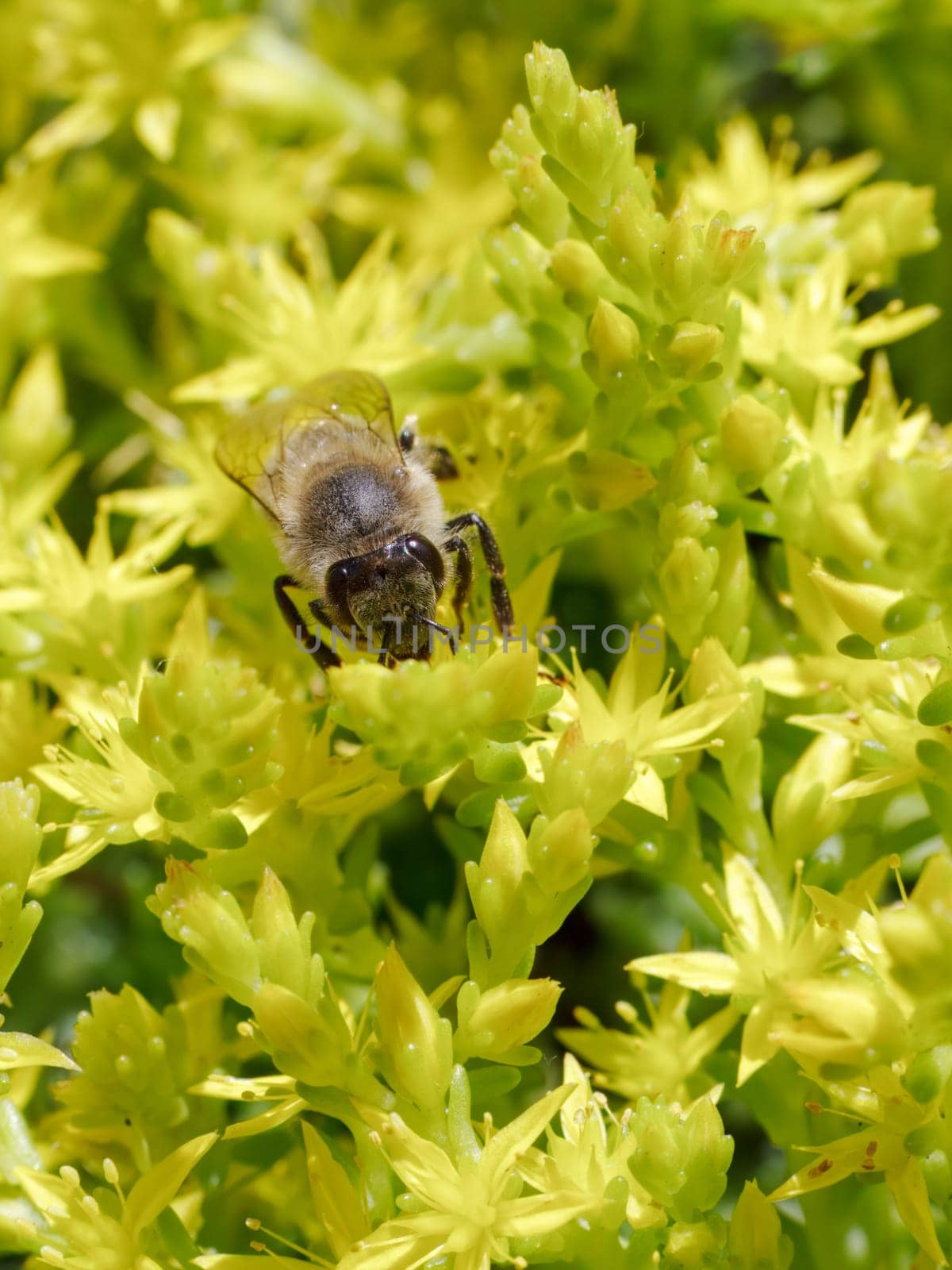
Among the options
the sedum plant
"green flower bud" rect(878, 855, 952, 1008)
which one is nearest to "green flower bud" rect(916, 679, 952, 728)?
the sedum plant

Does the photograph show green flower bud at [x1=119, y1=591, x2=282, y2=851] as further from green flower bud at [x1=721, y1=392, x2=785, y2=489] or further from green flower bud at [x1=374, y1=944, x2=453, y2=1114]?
green flower bud at [x1=721, y1=392, x2=785, y2=489]

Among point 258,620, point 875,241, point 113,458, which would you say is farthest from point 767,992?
point 113,458

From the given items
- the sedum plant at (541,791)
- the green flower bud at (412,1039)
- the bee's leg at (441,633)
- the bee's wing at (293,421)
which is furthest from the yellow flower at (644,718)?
the bee's wing at (293,421)

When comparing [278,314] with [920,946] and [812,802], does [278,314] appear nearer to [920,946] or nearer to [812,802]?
[812,802]

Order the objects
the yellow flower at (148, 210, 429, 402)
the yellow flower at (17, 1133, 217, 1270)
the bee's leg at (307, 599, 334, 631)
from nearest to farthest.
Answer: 1. the yellow flower at (17, 1133, 217, 1270)
2. the bee's leg at (307, 599, 334, 631)
3. the yellow flower at (148, 210, 429, 402)

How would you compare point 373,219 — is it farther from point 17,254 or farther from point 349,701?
→ point 349,701

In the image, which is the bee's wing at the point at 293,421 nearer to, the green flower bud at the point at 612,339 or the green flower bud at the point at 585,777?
the green flower bud at the point at 612,339

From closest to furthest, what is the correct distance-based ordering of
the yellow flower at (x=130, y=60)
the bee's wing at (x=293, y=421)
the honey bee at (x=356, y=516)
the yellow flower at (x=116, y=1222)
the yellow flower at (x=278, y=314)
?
the yellow flower at (x=116, y=1222), the honey bee at (x=356, y=516), the bee's wing at (x=293, y=421), the yellow flower at (x=278, y=314), the yellow flower at (x=130, y=60)
